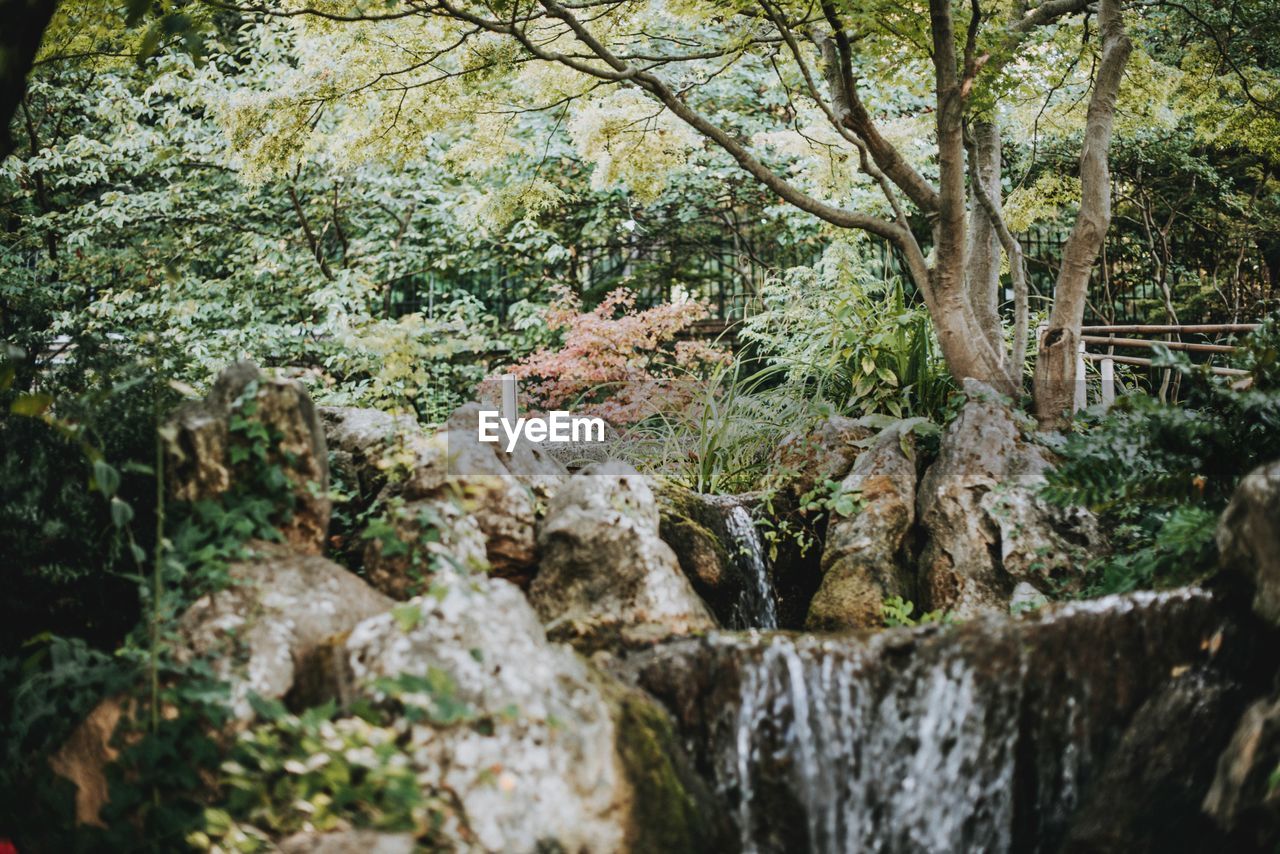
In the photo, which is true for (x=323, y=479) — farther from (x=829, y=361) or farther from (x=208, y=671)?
(x=829, y=361)

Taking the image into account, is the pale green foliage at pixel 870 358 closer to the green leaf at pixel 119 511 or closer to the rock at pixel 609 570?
the rock at pixel 609 570

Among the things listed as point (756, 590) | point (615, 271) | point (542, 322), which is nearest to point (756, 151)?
point (615, 271)

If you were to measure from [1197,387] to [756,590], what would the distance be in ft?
7.60

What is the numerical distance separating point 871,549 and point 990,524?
0.59m

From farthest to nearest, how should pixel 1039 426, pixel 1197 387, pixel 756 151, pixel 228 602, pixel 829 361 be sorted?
pixel 756 151 < pixel 829 361 < pixel 1039 426 < pixel 1197 387 < pixel 228 602

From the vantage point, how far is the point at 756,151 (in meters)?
11.2

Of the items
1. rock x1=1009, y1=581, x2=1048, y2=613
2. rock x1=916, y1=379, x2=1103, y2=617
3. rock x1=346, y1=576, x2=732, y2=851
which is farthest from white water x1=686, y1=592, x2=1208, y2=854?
rock x1=916, y1=379, x2=1103, y2=617

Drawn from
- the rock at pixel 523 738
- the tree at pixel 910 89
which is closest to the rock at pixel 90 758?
the rock at pixel 523 738

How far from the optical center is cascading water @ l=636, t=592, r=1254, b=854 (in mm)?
3318

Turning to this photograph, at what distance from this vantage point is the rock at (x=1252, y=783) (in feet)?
8.68

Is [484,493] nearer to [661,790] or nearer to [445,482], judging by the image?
[445,482]

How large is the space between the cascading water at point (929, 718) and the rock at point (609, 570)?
41 cm

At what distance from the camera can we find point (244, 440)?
362 cm

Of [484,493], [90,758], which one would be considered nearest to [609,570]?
[484,493]
